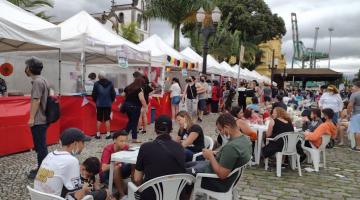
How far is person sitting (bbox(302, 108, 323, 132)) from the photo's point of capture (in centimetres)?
845

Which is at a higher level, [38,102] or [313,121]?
[38,102]

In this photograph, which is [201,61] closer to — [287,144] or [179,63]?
[179,63]

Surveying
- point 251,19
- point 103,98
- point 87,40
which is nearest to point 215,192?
point 103,98

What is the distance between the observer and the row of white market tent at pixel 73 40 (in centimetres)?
665

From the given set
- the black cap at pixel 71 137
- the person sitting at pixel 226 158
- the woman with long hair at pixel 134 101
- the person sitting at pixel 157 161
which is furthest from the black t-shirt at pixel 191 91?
the black cap at pixel 71 137

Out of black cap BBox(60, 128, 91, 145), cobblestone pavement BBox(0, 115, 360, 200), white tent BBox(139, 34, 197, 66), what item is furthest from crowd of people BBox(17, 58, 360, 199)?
white tent BBox(139, 34, 197, 66)

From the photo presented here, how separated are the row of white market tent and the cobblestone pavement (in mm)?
2276

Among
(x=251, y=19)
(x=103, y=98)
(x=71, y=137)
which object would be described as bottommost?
(x=71, y=137)

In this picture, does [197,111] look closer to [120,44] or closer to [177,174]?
[120,44]

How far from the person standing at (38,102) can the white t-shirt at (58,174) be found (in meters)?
2.31

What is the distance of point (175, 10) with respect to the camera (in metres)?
23.4

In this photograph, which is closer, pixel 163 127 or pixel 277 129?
pixel 163 127

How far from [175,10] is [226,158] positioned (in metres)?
20.5

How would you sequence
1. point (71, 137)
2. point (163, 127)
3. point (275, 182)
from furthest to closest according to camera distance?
point (275, 182) → point (163, 127) → point (71, 137)
